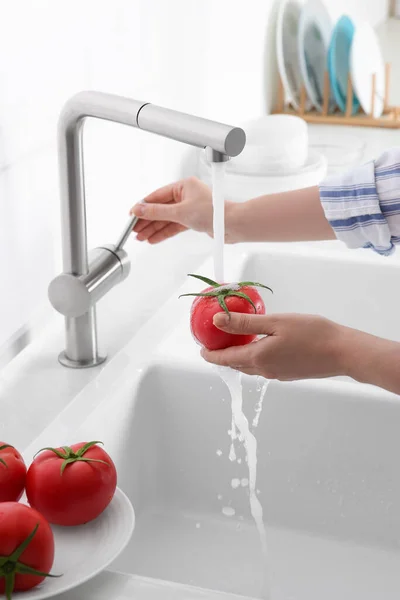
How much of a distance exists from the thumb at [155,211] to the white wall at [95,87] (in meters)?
0.13

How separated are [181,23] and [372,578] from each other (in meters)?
0.97

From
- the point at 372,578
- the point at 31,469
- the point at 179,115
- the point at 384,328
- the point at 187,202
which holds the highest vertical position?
the point at 179,115

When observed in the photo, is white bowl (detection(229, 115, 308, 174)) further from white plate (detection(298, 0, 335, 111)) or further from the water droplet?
the water droplet

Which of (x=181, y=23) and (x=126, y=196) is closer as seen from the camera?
(x=126, y=196)

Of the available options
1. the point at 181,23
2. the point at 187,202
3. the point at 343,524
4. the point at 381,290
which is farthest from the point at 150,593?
the point at 181,23

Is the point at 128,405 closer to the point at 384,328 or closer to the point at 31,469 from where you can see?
the point at 31,469

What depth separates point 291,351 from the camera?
0.91 meters

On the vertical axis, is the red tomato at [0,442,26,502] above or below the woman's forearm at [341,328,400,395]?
below

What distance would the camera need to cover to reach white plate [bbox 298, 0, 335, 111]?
2023 mm

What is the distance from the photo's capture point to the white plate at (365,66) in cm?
208

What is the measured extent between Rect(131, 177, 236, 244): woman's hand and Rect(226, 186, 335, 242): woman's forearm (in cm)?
3

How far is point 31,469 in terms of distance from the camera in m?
0.77

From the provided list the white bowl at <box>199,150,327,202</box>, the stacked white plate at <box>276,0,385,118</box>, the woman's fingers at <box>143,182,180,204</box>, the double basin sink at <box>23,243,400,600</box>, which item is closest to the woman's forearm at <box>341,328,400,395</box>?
the double basin sink at <box>23,243,400,600</box>

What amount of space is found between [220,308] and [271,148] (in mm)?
796
